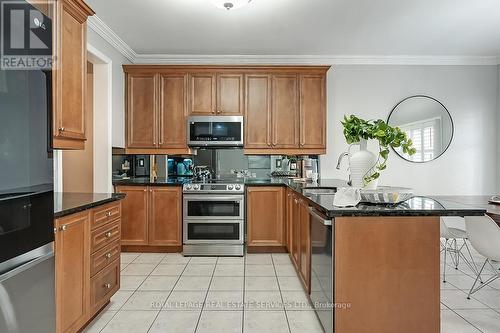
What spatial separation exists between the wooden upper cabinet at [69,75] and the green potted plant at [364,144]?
191cm

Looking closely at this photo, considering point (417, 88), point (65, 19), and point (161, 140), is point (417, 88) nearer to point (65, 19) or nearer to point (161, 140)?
point (161, 140)

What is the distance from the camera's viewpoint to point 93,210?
83.4 inches

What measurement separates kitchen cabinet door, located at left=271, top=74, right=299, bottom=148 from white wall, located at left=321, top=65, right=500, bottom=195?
0.62m

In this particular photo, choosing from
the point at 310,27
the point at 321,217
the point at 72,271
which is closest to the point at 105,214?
the point at 72,271

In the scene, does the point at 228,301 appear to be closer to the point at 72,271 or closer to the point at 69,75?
the point at 72,271

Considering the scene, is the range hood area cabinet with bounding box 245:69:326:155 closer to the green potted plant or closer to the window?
the window

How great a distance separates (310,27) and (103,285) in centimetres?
318

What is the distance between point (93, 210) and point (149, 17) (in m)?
2.15

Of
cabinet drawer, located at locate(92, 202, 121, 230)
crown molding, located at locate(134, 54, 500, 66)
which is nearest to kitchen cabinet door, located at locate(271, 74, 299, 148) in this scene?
crown molding, located at locate(134, 54, 500, 66)

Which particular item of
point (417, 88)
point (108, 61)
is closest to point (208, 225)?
point (108, 61)

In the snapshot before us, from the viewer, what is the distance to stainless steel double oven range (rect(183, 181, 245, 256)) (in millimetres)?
3934

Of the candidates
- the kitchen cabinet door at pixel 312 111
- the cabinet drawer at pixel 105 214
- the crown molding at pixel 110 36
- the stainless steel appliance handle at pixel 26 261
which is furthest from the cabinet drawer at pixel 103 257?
the kitchen cabinet door at pixel 312 111

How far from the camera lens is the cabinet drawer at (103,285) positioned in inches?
85.1

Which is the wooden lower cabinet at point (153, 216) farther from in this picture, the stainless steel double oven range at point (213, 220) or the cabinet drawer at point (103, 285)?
the cabinet drawer at point (103, 285)
